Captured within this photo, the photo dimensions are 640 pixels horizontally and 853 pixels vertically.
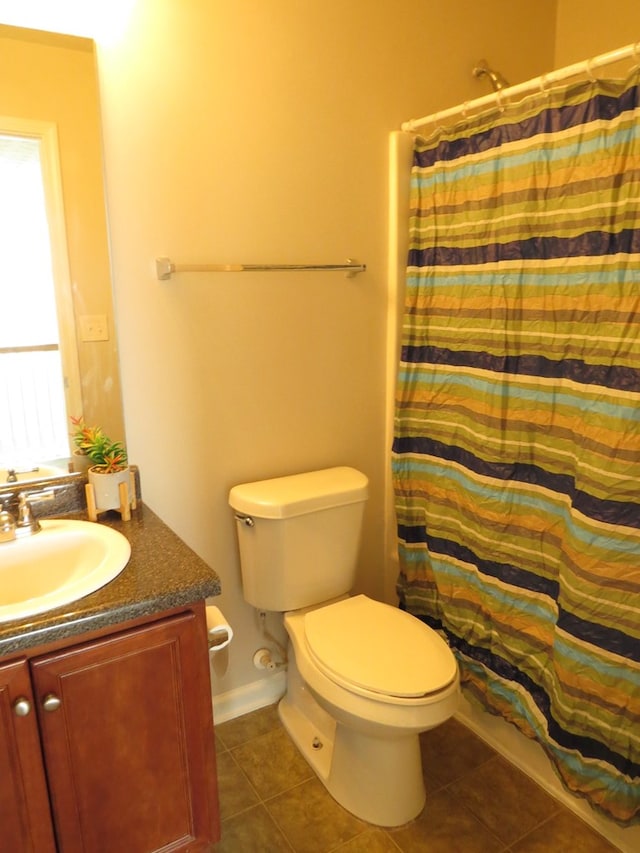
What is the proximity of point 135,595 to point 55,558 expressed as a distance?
1.14ft

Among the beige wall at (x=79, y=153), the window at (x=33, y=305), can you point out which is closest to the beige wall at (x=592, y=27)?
the beige wall at (x=79, y=153)

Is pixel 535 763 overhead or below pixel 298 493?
below

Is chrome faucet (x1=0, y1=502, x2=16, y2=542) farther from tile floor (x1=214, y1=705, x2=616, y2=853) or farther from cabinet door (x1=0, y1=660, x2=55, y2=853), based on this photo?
tile floor (x1=214, y1=705, x2=616, y2=853)

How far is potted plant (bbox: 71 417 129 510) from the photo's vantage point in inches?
59.1

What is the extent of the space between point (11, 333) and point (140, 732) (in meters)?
0.96

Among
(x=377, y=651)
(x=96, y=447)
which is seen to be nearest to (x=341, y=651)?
(x=377, y=651)

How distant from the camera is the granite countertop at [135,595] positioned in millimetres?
1037

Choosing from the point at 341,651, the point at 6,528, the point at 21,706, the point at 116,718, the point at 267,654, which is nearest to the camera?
the point at 21,706

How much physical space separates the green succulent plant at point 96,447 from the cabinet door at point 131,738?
52 cm

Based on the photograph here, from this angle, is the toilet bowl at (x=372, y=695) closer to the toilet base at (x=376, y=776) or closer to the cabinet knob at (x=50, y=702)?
the toilet base at (x=376, y=776)

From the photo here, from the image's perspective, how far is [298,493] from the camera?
5.78 feet

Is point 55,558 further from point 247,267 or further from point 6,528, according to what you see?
point 247,267

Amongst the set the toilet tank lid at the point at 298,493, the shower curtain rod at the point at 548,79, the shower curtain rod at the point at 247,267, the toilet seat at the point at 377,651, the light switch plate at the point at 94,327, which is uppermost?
the shower curtain rod at the point at 548,79

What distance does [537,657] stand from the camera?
5.44ft
